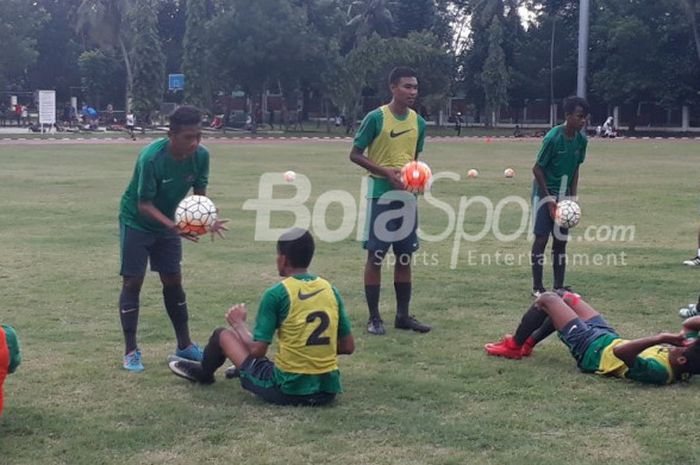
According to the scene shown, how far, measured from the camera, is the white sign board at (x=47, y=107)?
162 feet

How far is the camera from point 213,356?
21.7 feet

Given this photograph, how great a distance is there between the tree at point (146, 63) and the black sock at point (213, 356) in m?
54.9

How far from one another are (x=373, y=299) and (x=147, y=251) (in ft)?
7.56

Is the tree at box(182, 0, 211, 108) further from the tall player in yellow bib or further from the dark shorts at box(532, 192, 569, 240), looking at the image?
the tall player in yellow bib

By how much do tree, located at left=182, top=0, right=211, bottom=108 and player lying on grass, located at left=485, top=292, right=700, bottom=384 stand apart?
52.2 meters

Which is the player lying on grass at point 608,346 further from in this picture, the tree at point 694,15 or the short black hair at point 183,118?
the tree at point 694,15

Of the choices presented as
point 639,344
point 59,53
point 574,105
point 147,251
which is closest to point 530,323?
point 639,344

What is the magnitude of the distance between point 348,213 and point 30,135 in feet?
122

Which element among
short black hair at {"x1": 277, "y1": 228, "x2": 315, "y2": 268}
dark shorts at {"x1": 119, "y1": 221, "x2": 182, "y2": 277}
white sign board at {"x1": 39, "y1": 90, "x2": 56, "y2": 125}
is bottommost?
dark shorts at {"x1": 119, "y1": 221, "x2": 182, "y2": 277}

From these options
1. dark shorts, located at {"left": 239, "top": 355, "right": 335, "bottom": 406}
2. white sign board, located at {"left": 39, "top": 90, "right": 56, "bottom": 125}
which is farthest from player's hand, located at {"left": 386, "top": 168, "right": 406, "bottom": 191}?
white sign board, located at {"left": 39, "top": 90, "right": 56, "bottom": 125}

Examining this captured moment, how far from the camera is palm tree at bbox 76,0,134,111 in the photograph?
66250 millimetres

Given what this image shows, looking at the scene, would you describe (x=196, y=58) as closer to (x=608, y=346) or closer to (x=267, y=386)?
(x=608, y=346)

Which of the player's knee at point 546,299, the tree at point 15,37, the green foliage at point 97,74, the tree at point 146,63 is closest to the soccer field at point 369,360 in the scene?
the player's knee at point 546,299

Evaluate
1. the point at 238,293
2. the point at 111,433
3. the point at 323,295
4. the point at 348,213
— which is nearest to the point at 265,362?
the point at 323,295
